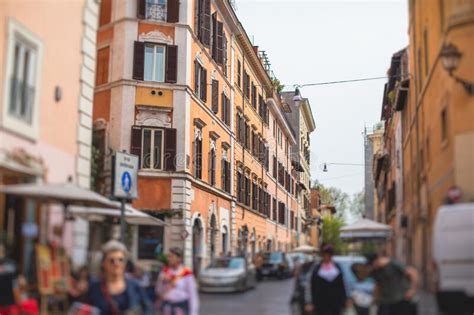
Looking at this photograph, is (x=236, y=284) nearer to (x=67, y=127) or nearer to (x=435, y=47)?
(x=67, y=127)

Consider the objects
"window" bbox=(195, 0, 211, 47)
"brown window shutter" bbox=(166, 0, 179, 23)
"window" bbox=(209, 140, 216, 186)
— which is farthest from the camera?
"window" bbox=(209, 140, 216, 186)

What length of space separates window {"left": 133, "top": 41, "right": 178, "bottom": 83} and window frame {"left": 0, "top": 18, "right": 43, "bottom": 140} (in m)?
17.6

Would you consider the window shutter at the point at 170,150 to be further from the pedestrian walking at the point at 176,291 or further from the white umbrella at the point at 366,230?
the pedestrian walking at the point at 176,291

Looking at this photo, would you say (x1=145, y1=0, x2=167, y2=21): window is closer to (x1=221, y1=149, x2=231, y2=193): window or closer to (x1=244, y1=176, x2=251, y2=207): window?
(x1=221, y1=149, x2=231, y2=193): window

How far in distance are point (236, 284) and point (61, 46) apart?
8.62 m

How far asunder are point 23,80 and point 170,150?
57.7ft

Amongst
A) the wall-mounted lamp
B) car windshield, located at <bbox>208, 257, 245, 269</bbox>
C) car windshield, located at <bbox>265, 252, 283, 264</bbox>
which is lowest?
car windshield, located at <bbox>208, 257, 245, 269</bbox>

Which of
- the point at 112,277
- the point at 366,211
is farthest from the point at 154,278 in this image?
the point at 366,211

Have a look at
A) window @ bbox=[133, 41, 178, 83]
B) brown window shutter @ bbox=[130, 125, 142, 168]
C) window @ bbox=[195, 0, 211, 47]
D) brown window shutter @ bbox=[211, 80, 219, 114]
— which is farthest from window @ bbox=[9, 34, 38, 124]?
brown window shutter @ bbox=[211, 80, 219, 114]

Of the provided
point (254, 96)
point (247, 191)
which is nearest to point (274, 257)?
point (247, 191)

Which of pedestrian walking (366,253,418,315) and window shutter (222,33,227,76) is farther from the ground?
window shutter (222,33,227,76)

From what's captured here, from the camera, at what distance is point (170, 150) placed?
2769cm

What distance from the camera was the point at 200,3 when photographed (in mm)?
30312

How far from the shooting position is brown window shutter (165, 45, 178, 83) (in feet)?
92.4
